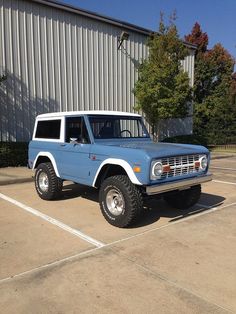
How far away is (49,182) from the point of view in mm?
7309

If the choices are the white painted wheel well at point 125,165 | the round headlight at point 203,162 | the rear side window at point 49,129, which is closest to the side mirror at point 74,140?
the rear side window at point 49,129

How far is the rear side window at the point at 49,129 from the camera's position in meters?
7.30

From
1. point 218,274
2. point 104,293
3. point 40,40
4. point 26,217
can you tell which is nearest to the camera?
point 104,293

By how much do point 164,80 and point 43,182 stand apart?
11.1m

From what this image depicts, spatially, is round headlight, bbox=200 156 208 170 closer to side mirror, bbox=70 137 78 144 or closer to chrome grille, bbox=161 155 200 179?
chrome grille, bbox=161 155 200 179

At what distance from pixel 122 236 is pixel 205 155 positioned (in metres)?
2.34

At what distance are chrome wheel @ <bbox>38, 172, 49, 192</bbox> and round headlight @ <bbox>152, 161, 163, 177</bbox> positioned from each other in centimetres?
305

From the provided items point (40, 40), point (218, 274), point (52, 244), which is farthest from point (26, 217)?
point (40, 40)

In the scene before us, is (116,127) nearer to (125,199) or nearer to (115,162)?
(115,162)

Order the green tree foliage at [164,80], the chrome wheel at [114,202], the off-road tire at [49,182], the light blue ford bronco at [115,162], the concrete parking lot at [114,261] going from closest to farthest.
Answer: the concrete parking lot at [114,261] < the light blue ford bronco at [115,162] < the chrome wheel at [114,202] < the off-road tire at [49,182] < the green tree foliage at [164,80]

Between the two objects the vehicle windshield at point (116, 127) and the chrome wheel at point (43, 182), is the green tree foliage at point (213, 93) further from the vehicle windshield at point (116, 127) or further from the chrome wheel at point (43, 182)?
the chrome wheel at point (43, 182)

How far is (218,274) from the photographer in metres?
4.05

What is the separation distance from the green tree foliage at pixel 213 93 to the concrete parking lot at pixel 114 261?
62.0 feet

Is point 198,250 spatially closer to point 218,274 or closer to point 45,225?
point 218,274
